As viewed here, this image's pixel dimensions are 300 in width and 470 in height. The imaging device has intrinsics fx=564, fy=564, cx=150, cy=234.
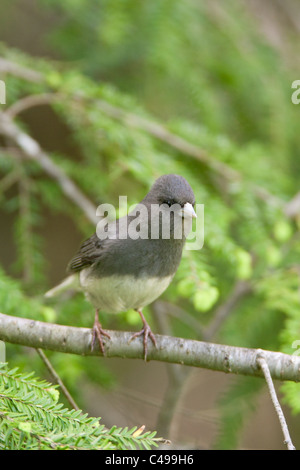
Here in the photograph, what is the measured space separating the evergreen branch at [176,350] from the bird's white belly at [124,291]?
0.22 m

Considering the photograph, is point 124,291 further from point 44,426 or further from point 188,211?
point 44,426

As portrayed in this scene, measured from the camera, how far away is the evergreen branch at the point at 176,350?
1407 millimetres

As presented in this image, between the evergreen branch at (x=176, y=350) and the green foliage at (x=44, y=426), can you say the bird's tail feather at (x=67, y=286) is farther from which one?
the green foliage at (x=44, y=426)

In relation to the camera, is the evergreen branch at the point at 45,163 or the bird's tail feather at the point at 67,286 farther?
the evergreen branch at the point at 45,163

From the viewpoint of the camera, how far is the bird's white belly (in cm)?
176

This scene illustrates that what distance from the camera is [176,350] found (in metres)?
1.51

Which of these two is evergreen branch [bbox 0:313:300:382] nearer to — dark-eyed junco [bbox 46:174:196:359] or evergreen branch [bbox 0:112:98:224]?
dark-eyed junco [bbox 46:174:196:359]

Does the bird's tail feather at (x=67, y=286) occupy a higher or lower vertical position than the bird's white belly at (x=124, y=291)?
higher

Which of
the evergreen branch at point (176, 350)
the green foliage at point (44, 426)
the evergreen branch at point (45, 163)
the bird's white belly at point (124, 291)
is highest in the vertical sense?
the evergreen branch at point (45, 163)

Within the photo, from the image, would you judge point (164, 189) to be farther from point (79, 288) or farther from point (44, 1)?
point (44, 1)

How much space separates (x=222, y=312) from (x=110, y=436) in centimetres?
134

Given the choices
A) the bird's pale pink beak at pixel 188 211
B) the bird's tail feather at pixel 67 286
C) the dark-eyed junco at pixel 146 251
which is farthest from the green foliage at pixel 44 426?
the bird's tail feather at pixel 67 286
